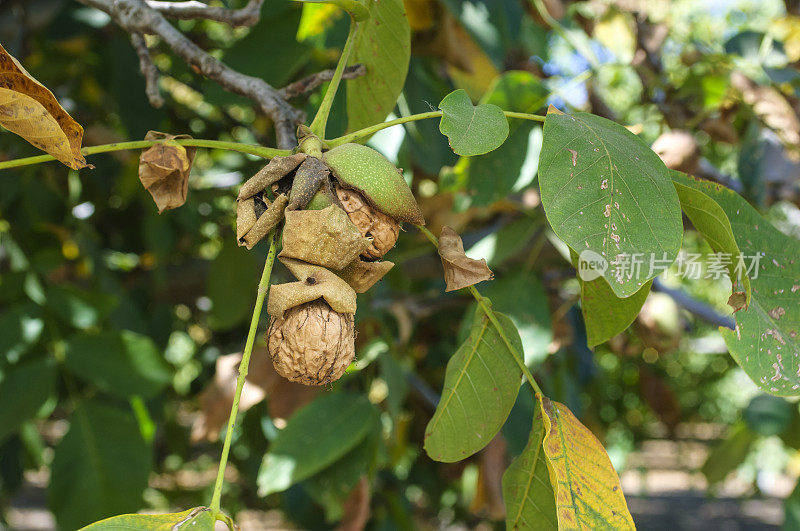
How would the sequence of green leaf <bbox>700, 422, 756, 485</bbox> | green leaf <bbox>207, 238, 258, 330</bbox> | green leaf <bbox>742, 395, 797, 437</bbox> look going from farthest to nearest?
green leaf <bbox>700, 422, 756, 485</bbox> → green leaf <bbox>742, 395, 797, 437</bbox> → green leaf <bbox>207, 238, 258, 330</bbox>

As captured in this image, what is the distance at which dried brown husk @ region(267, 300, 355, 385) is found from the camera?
50cm

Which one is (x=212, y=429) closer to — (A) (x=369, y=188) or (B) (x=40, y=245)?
(B) (x=40, y=245)

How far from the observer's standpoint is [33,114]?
0.54 meters

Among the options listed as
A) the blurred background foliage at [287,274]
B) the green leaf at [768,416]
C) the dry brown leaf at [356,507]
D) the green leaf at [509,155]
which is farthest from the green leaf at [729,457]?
the green leaf at [509,155]

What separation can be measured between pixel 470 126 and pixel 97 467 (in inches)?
36.4

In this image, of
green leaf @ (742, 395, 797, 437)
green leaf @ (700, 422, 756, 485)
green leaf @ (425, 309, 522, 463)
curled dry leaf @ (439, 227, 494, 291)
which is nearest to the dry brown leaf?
green leaf @ (425, 309, 522, 463)

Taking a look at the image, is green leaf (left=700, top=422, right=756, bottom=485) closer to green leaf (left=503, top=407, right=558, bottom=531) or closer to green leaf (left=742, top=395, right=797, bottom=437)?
green leaf (left=742, top=395, right=797, bottom=437)

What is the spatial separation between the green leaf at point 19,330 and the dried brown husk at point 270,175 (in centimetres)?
84

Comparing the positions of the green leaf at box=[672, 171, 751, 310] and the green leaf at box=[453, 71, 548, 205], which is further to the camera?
the green leaf at box=[453, 71, 548, 205]

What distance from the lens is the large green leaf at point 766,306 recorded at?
566 millimetres

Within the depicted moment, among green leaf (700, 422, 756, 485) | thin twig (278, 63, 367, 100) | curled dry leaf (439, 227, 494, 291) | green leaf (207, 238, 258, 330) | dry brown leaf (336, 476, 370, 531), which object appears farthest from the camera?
green leaf (700, 422, 756, 485)

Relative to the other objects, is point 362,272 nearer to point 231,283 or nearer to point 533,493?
point 533,493

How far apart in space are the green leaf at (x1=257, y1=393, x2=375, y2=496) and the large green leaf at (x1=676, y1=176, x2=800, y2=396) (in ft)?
2.06

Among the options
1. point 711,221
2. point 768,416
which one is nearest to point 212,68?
point 711,221
